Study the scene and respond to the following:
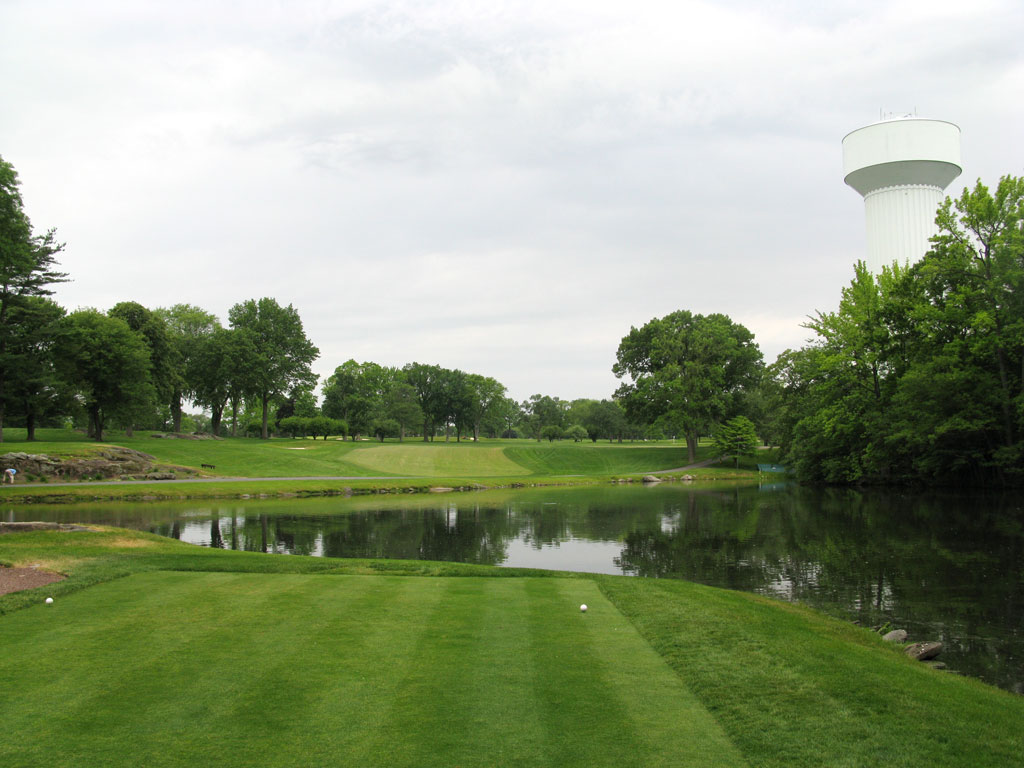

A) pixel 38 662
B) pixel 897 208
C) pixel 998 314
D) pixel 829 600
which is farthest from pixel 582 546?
pixel 897 208

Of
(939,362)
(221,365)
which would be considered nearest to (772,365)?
(939,362)

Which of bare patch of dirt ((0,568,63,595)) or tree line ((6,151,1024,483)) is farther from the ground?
tree line ((6,151,1024,483))

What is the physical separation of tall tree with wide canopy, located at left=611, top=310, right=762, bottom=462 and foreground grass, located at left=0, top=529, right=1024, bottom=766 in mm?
58867

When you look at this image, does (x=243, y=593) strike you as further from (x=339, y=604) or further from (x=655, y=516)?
(x=655, y=516)

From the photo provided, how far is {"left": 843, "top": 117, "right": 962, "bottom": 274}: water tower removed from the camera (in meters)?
56.6

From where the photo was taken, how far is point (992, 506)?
29.5 meters

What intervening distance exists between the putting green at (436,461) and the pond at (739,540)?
2080cm

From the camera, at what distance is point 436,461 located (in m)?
65.8

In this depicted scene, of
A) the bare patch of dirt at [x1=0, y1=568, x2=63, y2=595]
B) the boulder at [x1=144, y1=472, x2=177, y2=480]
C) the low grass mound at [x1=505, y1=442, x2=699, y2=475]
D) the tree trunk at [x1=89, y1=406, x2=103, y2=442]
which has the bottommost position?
the low grass mound at [x1=505, y1=442, x2=699, y2=475]


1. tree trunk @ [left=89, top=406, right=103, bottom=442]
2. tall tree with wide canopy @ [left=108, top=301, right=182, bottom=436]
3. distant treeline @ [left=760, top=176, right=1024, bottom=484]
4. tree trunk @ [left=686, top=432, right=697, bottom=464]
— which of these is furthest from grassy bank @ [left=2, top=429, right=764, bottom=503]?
distant treeline @ [left=760, top=176, right=1024, bottom=484]

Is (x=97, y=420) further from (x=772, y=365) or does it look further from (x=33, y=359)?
(x=772, y=365)

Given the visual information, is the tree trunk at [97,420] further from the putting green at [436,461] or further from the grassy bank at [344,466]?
the putting green at [436,461]

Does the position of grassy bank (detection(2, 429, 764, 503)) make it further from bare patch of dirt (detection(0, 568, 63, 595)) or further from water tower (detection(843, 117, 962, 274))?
water tower (detection(843, 117, 962, 274))

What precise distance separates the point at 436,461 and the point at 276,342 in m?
26.2
